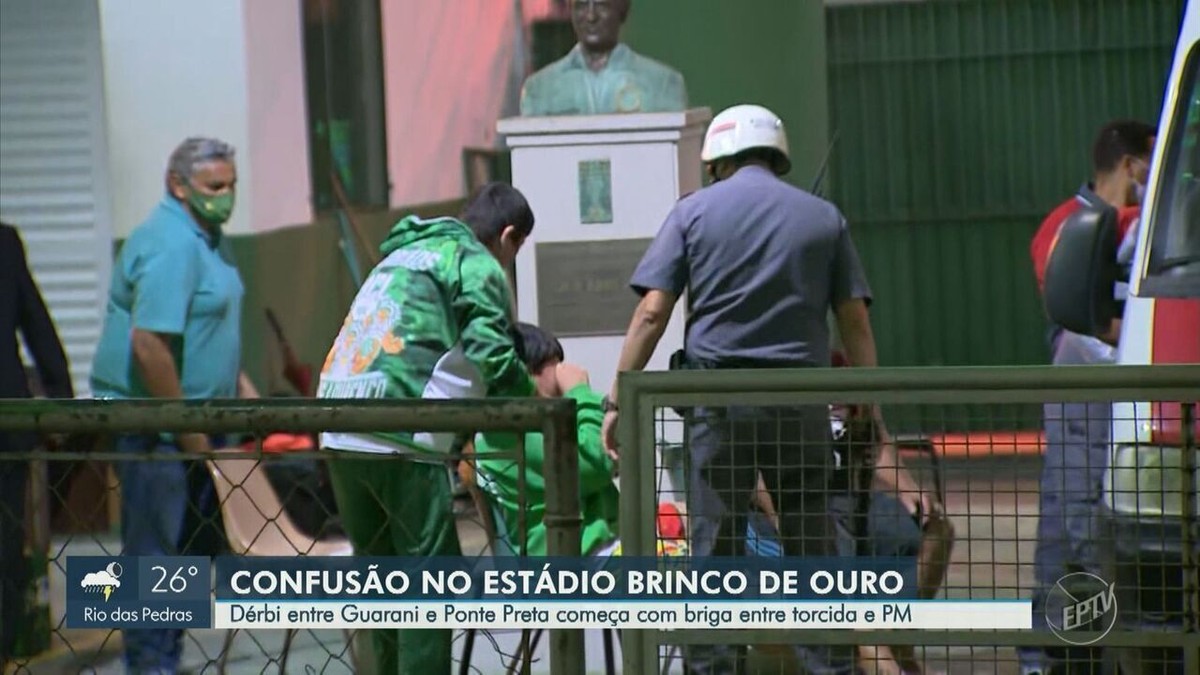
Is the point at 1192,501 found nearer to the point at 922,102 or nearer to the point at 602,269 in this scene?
the point at 602,269

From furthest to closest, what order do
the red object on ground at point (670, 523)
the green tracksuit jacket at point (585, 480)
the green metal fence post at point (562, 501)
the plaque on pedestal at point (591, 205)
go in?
the plaque on pedestal at point (591, 205), the green tracksuit jacket at point (585, 480), the red object on ground at point (670, 523), the green metal fence post at point (562, 501)

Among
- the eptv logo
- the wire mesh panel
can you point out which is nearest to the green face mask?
the wire mesh panel

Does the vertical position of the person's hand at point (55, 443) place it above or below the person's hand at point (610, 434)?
above

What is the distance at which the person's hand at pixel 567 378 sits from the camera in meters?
6.36

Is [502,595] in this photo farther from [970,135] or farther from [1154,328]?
[970,135]

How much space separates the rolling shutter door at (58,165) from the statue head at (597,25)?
7.47ft

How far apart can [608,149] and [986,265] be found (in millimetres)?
6875

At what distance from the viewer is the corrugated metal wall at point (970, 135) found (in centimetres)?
1424

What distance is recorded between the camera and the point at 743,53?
9617 millimetres

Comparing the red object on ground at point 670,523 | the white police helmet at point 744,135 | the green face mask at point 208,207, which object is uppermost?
the white police helmet at point 744,135

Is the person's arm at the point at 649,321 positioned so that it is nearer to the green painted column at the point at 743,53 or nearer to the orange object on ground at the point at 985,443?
the orange object on ground at the point at 985,443

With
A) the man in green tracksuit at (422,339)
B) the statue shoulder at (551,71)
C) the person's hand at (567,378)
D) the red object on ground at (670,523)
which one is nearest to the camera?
the red object on ground at (670,523)

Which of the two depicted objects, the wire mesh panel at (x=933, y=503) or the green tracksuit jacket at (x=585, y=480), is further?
the green tracksuit jacket at (x=585, y=480)

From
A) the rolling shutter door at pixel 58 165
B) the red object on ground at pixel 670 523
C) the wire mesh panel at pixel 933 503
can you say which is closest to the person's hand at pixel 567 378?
the red object on ground at pixel 670 523
